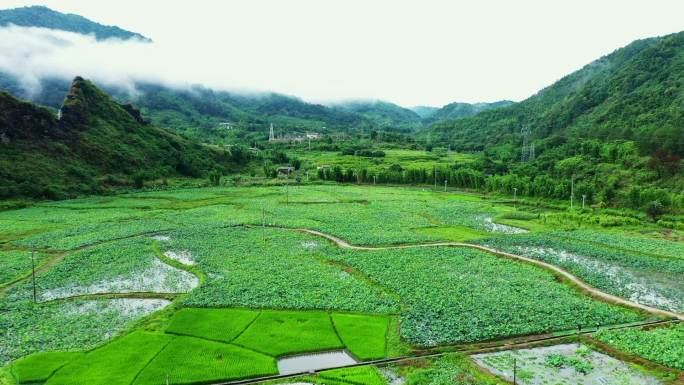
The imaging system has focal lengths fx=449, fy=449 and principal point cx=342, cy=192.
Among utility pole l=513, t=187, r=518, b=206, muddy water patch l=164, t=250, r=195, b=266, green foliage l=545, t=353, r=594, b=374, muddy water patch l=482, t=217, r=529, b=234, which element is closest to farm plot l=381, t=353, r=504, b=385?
green foliage l=545, t=353, r=594, b=374

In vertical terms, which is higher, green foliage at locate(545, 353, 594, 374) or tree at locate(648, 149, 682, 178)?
tree at locate(648, 149, 682, 178)

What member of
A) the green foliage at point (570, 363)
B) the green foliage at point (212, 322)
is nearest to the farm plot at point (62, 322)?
the green foliage at point (212, 322)

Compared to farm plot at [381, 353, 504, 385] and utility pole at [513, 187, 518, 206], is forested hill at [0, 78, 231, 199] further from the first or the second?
farm plot at [381, 353, 504, 385]

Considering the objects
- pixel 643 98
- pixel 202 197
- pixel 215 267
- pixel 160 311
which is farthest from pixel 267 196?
pixel 643 98

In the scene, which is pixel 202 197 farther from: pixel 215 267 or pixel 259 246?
pixel 215 267

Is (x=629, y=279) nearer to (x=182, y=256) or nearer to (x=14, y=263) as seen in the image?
(x=182, y=256)

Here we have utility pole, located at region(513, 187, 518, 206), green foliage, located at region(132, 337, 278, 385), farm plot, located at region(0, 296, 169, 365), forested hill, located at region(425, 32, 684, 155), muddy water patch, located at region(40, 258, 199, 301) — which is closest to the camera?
green foliage, located at region(132, 337, 278, 385)
